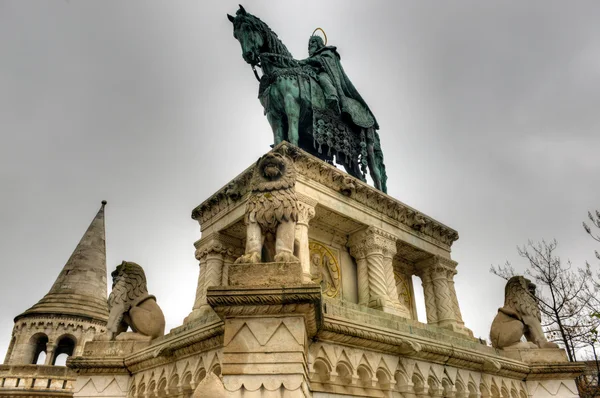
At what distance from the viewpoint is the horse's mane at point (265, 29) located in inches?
574

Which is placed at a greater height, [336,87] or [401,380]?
[336,87]

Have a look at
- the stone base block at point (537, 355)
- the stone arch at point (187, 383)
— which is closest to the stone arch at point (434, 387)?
the stone base block at point (537, 355)

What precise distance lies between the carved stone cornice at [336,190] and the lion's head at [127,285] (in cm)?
385

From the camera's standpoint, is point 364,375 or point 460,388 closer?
point 364,375

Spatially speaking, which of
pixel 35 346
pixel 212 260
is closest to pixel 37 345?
pixel 35 346

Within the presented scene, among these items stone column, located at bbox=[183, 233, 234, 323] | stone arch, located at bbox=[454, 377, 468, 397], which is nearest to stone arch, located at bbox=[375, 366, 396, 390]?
stone arch, located at bbox=[454, 377, 468, 397]

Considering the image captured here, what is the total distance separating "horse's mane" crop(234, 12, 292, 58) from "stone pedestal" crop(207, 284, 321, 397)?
1152 centimetres

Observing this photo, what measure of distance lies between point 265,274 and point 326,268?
7.34 meters

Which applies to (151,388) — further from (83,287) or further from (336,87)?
(83,287)

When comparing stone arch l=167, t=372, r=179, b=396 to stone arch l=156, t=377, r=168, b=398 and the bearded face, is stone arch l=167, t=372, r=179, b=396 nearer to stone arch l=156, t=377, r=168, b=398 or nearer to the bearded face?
stone arch l=156, t=377, r=168, b=398

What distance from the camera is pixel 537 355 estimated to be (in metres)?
9.38

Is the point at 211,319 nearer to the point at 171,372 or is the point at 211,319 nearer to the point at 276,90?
the point at 171,372

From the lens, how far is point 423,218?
1443cm

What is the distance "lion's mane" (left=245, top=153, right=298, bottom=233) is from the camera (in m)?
6.46
